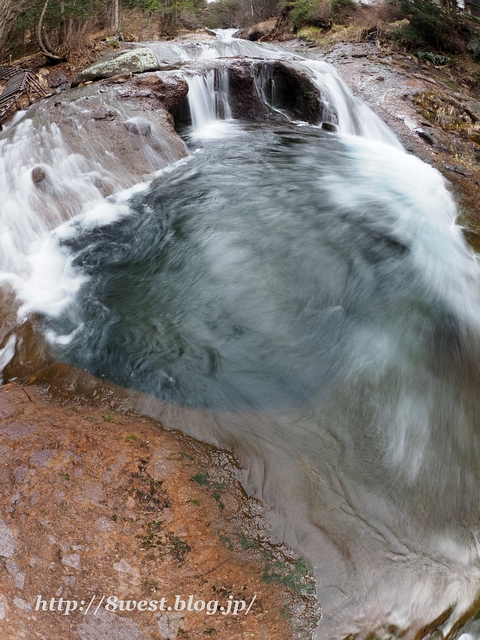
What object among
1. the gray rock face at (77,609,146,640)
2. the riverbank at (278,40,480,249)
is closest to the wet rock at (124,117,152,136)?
the riverbank at (278,40,480,249)

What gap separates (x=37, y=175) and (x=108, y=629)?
6.15 metres

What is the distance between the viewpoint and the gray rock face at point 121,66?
8.94 m

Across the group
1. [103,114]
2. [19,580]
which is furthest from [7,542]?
[103,114]

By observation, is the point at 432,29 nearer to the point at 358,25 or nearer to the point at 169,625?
the point at 358,25

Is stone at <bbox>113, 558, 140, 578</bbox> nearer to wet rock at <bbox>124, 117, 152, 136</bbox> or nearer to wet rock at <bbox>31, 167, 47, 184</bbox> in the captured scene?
wet rock at <bbox>31, 167, 47, 184</bbox>

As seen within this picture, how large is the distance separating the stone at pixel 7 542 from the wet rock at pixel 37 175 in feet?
17.6

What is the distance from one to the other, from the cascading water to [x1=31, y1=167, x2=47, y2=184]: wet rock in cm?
15

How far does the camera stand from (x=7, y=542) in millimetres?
2525

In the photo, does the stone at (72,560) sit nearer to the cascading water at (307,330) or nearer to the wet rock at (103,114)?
the cascading water at (307,330)

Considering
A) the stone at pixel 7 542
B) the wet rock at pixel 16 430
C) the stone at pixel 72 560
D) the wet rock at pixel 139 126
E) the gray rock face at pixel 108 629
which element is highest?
the wet rock at pixel 139 126

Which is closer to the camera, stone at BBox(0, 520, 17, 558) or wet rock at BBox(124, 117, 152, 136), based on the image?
stone at BBox(0, 520, 17, 558)

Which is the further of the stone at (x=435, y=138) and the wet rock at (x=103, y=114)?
the stone at (x=435, y=138)

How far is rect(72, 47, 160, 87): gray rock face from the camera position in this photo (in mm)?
8938

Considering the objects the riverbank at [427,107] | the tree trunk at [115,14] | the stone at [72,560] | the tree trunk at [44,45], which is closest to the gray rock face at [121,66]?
the tree trunk at [44,45]
